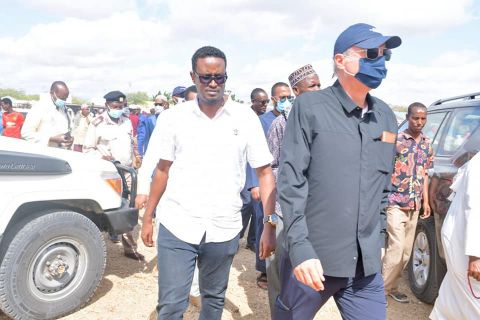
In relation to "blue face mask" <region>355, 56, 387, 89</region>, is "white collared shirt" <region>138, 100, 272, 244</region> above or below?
below

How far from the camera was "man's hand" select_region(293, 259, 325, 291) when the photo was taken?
1.69m

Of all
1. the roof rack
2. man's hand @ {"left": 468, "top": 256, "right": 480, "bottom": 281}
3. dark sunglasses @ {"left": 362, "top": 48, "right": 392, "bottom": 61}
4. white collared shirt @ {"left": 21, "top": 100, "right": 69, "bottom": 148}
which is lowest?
man's hand @ {"left": 468, "top": 256, "right": 480, "bottom": 281}

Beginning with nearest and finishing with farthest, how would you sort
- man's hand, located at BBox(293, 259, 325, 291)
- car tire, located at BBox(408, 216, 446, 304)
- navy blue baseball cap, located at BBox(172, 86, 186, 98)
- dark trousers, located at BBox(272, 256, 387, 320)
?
man's hand, located at BBox(293, 259, 325, 291)
dark trousers, located at BBox(272, 256, 387, 320)
car tire, located at BBox(408, 216, 446, 304)
navy blue baseball cap, located at BBox(172, 86, 186, 98)

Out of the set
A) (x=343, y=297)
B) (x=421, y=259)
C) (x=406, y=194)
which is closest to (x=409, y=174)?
(x=406, y=194)

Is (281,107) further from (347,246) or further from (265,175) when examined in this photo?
(347,246)

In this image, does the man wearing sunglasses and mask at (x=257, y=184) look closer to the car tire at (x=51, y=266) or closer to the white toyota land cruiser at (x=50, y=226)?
the white toyota land cruiser at (x=50, y=226)

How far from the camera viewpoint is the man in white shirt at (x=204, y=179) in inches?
92.7

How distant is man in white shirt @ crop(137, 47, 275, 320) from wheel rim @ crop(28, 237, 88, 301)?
4.02ft

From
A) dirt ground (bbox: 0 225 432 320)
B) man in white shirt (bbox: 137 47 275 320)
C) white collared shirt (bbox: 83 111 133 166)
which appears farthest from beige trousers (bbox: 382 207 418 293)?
white collared shirt (bbox: 83 111 133 166)

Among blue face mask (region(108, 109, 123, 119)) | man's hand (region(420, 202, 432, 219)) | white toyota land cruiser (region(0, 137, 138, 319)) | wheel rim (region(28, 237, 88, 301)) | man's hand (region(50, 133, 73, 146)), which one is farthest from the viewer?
blue face mask (region(108, 109, 123, 119))

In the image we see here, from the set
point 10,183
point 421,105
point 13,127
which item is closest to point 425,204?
point 421,105

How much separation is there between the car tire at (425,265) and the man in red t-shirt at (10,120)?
770 centimetres

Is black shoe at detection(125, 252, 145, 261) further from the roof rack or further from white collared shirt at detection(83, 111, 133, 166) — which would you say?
the roof rack

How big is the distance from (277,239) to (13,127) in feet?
25.6
